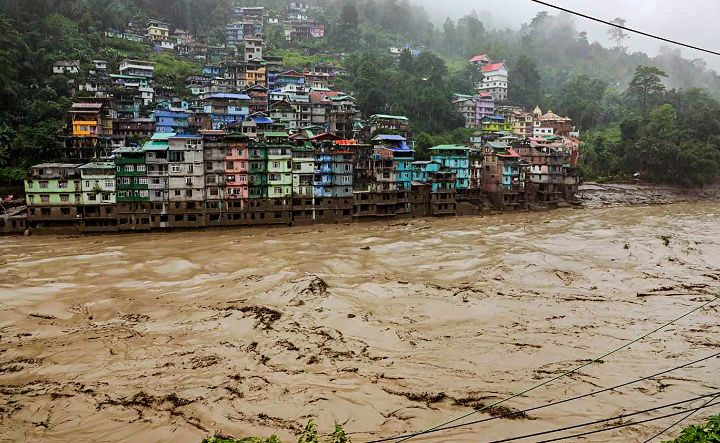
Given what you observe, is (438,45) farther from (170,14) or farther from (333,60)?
A: (170,14)

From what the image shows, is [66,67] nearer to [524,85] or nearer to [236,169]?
[236,169]

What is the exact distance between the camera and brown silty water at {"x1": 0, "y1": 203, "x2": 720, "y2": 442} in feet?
33.7

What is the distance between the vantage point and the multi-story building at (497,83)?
232 feet

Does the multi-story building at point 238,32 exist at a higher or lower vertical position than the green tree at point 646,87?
higher

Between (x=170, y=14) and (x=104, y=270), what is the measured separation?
62.3 m

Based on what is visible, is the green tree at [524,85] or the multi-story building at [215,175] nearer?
the multi-story building at [215,175]

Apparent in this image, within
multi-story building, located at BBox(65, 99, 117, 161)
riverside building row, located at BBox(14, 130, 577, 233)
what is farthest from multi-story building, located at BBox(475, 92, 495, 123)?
multi-story building, located at BBox(65, 99, 117, 161)

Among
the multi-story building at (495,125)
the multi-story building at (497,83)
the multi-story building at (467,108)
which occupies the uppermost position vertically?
the multi-story building at (497,83)

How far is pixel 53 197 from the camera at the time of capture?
29234 mm

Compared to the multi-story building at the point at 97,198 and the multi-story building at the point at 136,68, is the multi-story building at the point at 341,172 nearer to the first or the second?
the multi-story building at the point at 97,198

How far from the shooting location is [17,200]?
3100 cm

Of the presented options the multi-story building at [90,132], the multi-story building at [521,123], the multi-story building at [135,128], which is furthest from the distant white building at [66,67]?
the multi-story building at [521,123]

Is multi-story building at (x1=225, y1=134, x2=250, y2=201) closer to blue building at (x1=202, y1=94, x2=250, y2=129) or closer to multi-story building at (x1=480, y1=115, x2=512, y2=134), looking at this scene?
blue building at (x1=202, y1=94, x2=250, y2=129)

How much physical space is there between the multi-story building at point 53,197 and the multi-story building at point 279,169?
11.2 meters
